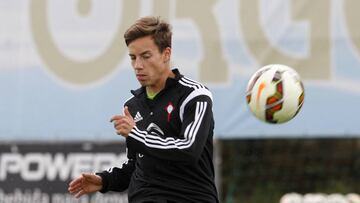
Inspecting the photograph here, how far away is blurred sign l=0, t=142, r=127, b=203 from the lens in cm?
861

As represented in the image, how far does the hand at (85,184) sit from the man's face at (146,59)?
0.67 meters

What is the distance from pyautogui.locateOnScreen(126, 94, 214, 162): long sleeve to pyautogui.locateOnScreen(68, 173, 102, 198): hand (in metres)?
0.58

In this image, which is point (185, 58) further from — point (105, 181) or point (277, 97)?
point (105, 181)

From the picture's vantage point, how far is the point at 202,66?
832cm

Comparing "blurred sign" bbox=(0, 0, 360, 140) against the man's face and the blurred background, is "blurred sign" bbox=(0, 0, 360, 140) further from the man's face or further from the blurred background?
the man's face

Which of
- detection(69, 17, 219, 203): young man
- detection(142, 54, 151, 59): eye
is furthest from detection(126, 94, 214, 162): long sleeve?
detection(142, 54, 151, 59): eye

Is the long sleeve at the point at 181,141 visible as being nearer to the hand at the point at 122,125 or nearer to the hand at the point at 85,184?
the hand at the point at 122,125

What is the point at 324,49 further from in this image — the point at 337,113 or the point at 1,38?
the point at 1,38

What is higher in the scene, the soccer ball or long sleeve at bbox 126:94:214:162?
the soccer ball

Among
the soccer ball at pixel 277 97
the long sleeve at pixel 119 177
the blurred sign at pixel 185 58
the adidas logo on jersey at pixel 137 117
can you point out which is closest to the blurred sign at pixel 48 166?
the blurred sign at pixel 185 58

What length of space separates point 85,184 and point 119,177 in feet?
0.64

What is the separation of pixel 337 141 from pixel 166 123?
7.17 metres

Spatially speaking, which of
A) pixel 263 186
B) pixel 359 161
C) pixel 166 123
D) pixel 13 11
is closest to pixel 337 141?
pixel 359 161

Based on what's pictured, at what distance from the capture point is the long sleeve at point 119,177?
497 cm
